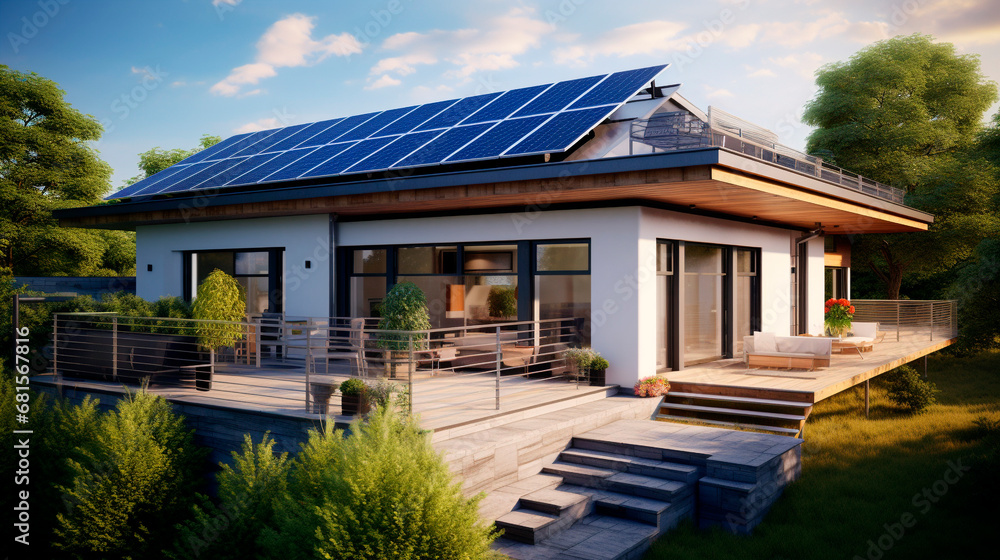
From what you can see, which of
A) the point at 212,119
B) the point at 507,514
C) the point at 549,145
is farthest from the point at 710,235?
the point at 212,119

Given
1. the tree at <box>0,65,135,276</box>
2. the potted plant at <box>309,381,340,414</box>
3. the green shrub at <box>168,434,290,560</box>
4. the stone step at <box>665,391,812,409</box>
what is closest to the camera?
the green shrub at <box>168,434,290,560</box>

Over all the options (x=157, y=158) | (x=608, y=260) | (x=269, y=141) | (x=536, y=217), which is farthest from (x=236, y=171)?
(x=157, y=158)

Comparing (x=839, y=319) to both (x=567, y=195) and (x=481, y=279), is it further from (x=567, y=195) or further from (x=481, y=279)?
(x=481, y=279)

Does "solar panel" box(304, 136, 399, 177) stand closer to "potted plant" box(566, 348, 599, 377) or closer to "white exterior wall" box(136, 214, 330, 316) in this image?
"white exterior wall" box(136, 214, 330, 316)

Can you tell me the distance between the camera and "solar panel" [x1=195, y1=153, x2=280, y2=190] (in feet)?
43.1

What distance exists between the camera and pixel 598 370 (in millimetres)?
9648

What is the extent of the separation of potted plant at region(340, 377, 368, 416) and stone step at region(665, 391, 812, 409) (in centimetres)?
493

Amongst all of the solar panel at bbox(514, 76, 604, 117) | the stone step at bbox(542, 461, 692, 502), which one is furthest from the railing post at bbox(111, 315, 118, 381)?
the solar panel at bbox(514, 76, 604, 117)

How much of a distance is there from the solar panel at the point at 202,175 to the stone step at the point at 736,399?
1045 cm

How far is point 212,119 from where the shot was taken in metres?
39.3

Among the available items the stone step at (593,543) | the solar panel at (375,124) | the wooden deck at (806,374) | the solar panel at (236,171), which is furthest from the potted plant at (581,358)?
the solar panel at (236,171)

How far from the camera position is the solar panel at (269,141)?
50.9ft

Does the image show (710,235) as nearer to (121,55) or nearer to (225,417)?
(225,417)

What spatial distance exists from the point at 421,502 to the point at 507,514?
6.51 ft
